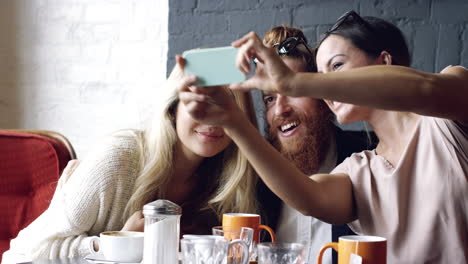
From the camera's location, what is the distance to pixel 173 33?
2361 mm

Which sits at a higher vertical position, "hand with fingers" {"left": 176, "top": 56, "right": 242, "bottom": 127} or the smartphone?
the smartphone

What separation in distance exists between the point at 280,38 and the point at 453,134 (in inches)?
34.2

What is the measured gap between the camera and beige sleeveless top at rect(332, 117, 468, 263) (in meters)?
1.24

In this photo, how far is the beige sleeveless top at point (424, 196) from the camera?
1.24m

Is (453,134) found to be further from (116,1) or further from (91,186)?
(116,1)

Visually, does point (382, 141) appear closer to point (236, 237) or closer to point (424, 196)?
point (424, 196)

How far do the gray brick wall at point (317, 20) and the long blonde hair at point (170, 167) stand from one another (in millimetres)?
665

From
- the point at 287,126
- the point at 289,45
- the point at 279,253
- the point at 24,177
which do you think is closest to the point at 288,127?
the point at 287,126

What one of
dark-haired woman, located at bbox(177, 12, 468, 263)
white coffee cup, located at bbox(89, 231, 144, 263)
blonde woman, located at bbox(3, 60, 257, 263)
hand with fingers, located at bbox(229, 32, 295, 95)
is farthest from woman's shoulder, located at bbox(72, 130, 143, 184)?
hand with fingers, located at bbox(229, 32, 295, 95)

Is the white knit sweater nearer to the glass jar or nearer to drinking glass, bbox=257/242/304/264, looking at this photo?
the glass jar

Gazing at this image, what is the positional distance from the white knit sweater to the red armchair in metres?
0.19

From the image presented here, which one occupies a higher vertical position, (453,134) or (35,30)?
(35,30)

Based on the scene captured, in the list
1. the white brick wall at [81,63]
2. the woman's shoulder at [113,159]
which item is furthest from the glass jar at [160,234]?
the white brick wall at [81,63]

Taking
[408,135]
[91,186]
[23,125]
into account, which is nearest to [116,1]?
[23,125]
